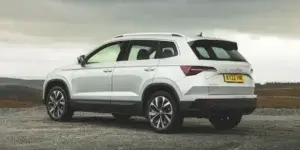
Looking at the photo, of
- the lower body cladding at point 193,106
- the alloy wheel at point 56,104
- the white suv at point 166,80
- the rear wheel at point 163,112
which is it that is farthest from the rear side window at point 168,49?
the alloy wheel at point 56,104

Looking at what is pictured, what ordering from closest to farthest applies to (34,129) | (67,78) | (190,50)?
(190,50) < (34,129) < (67,78)

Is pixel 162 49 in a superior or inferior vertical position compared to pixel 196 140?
superior

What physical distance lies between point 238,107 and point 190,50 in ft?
4.97

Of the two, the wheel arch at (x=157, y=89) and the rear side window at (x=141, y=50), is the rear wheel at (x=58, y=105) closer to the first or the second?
the rear side window at (x=141, y=50)

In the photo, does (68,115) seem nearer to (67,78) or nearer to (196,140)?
(67,78)

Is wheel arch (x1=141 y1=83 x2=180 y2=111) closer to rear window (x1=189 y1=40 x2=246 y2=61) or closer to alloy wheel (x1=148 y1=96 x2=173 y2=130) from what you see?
alloy wheel (x1=148 y1=96 x2=173 y2=130)

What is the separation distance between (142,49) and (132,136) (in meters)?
2.10

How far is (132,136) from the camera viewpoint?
9.70m

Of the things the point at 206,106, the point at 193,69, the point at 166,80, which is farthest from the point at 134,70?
the point at 206,106

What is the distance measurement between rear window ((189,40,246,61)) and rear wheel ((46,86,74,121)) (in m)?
3.82

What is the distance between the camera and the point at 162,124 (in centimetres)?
1019

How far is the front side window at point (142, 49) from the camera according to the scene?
35.1ft

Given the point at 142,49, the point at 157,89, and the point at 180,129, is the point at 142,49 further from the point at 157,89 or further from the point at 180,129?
the point at 180,129

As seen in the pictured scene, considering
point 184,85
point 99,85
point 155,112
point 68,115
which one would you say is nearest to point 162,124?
point 155,112
